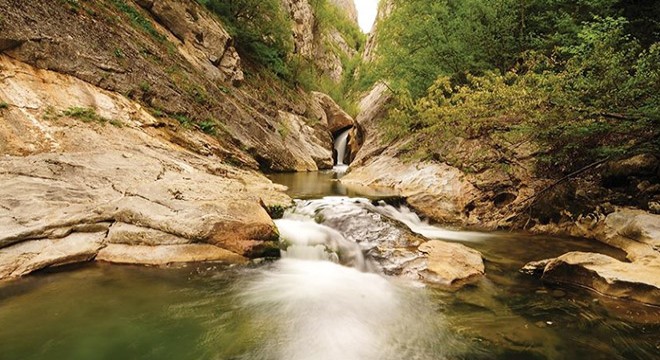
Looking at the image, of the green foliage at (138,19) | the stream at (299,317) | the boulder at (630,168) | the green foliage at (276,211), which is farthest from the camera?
the green foliage at (138,19)

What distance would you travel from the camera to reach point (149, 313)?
11.0 feet

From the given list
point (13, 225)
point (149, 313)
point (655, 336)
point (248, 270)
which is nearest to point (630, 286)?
point (655, 336)

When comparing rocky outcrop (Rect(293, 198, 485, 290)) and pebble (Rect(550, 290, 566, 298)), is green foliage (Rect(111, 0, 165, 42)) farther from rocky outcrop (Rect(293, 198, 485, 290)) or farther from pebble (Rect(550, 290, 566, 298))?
pebble (Rect(550, 290, 566, 298))

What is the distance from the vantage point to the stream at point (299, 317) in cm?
292

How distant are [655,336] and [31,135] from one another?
31.4ft

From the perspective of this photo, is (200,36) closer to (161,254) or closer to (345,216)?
(345,216)

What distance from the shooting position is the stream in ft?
9.59

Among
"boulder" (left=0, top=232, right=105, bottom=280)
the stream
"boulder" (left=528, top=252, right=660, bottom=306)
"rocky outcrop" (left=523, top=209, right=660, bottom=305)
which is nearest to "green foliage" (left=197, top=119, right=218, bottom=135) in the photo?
"boulder" (left=0, top=232, right=105, bottom=280)

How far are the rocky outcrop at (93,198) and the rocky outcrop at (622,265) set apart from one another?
427 cm

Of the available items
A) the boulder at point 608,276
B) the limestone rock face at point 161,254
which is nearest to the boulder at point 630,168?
the boulder at point 608,276

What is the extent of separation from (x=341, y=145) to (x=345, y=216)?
20.9 m

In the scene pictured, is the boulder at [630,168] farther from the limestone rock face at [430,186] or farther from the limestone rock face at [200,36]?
the limestone rock face at [200,36]

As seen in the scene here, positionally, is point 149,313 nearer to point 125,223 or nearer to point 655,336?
point 125,223

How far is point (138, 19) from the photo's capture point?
12.1 m
